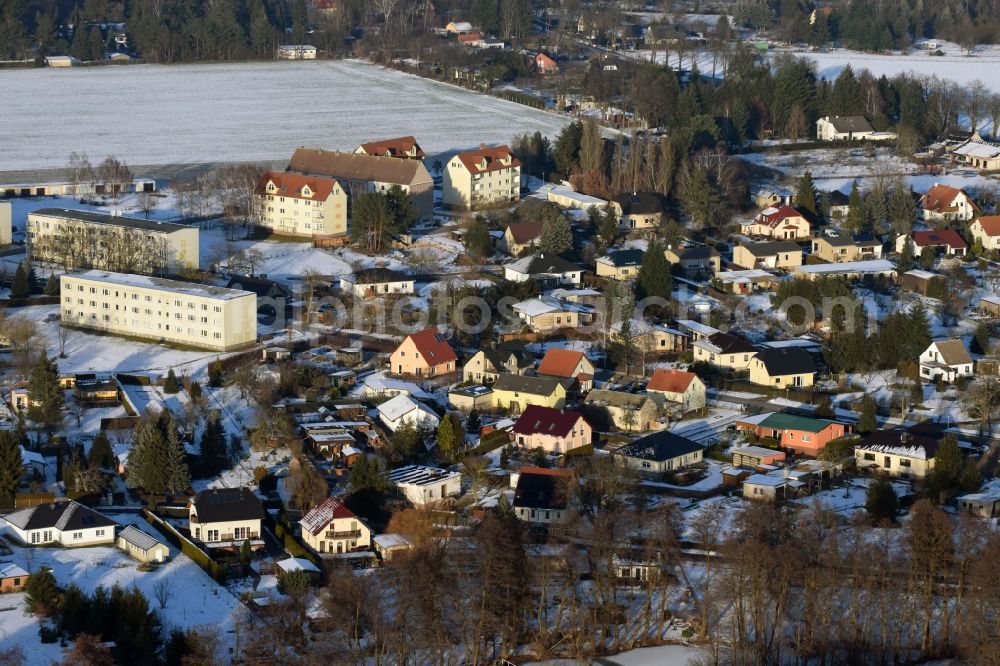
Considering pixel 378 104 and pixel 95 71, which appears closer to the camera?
pixel 378 104

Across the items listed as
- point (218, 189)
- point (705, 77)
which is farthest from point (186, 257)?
point (705, 77)

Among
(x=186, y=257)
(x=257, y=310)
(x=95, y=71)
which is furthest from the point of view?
(x=95, y=71)

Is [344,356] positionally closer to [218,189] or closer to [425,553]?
[425,553]

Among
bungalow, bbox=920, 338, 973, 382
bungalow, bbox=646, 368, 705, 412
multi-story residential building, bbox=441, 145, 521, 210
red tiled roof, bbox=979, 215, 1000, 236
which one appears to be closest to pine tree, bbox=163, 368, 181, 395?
bungalow, bbox=646, 368, 705, 412

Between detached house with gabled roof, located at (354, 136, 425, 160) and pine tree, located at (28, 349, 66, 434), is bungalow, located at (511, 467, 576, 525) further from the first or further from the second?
detached house with gabled roof, located at (354, 136, 425, 160)

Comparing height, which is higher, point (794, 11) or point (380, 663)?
point (794, 11)

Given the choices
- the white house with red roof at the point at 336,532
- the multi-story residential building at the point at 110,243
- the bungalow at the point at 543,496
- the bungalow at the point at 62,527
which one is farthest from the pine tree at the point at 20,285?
the bungalow at the point at 543,496
